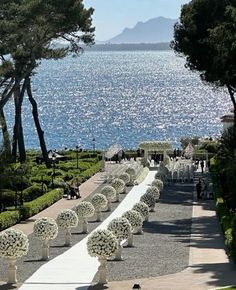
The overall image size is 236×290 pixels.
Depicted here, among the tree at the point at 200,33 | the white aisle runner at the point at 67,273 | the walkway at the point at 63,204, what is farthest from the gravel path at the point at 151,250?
the tree at the point at 200,33

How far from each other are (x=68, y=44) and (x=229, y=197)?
91.7 ft

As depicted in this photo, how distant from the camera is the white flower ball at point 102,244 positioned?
67.3 feet

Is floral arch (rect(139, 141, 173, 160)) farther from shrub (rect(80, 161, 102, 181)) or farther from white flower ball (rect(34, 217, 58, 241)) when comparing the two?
white flower ball (rect(34, 217, 58, 241))

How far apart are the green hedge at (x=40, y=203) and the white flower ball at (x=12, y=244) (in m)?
12.8

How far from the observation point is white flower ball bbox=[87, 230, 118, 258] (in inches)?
808

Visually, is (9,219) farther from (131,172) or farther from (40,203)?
(131,172)

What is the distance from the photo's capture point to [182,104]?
180 m

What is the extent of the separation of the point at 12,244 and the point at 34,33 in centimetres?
2958

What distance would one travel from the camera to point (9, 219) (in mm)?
32062

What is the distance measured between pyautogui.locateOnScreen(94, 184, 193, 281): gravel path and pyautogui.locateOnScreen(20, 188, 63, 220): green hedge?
5016 mm

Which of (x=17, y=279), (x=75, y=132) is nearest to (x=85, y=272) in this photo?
(x=17, y=279)

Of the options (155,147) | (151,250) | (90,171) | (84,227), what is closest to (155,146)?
(155,147)

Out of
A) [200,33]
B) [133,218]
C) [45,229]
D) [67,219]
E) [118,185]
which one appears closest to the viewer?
[45,229]

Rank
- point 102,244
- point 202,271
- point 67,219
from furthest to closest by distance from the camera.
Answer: point 67,219 → point 202,271 → point 102,244
